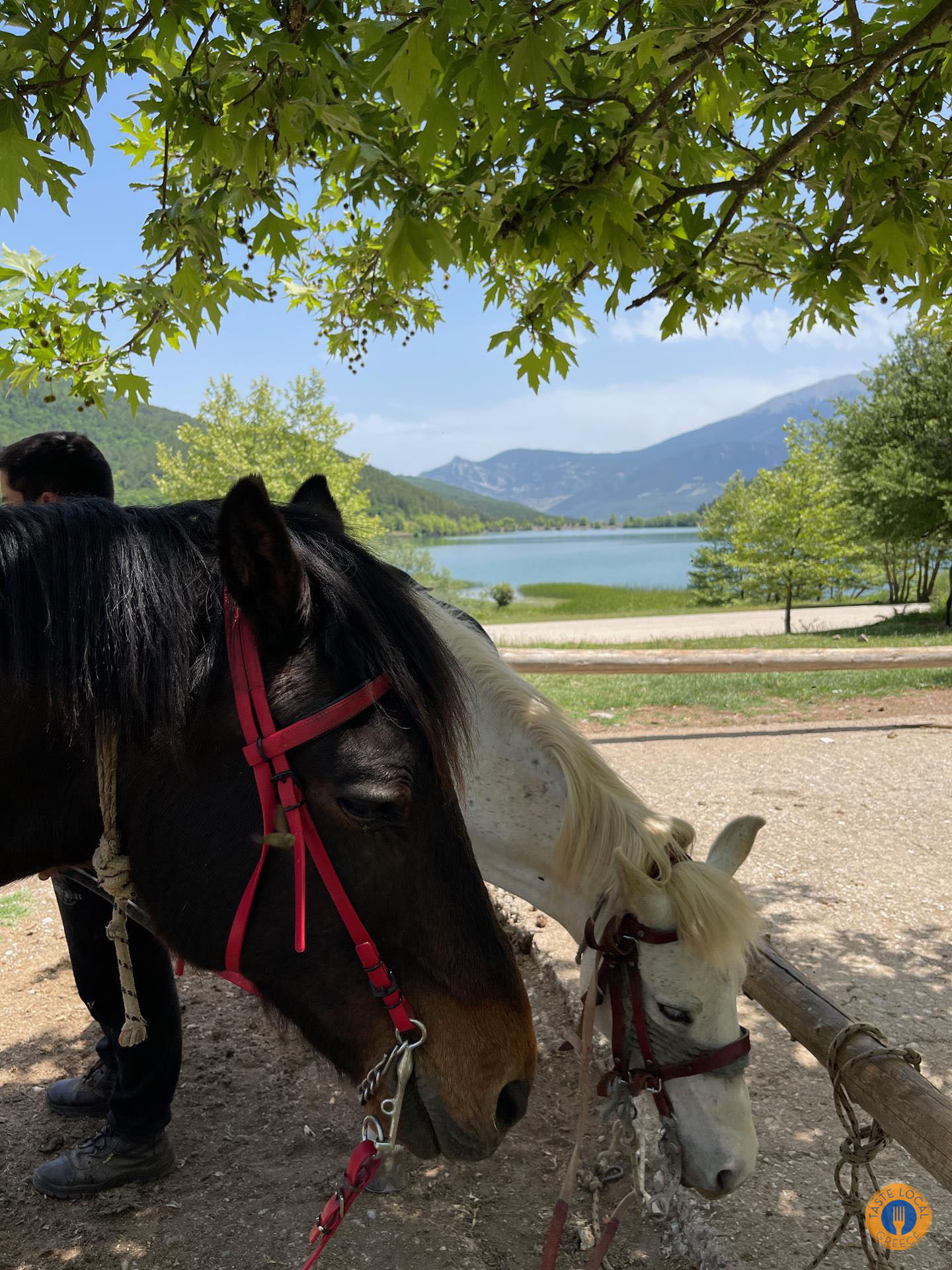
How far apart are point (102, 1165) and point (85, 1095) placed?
502 mm

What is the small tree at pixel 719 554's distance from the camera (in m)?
43.4

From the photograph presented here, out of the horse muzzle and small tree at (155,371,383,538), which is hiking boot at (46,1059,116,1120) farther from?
small tree at (155,371,383,538)

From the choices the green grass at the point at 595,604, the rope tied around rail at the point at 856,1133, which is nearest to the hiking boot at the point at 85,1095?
the rope tied around rail at the point at 856,1133

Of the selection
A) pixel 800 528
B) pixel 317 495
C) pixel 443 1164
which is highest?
pixel 800 528

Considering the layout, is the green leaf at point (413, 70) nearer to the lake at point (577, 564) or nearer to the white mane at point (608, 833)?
the white mane at point (608, 833)

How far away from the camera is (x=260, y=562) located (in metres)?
1.29

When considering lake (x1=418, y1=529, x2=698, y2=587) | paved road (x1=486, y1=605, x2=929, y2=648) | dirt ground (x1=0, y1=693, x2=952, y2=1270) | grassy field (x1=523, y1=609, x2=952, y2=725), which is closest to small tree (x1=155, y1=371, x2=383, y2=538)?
paved road (x1=486, y1=605, x2=929, y2=648)

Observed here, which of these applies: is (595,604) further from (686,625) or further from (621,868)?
(621,868)

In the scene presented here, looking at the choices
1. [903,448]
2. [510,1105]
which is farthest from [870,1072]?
[903,448]

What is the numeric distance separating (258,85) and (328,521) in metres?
1.69

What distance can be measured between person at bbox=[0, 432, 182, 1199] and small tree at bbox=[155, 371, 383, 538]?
73.5ft

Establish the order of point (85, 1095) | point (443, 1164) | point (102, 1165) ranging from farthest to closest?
point (85, 1095)
point (443, 1164)
point (102, 1165)

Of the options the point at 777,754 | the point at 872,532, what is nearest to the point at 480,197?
the point at 777,754

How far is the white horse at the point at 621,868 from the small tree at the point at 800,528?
23.9 metres
